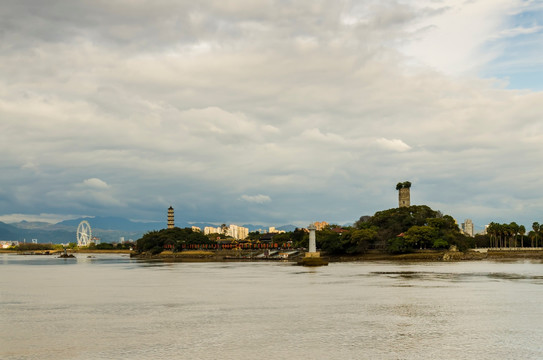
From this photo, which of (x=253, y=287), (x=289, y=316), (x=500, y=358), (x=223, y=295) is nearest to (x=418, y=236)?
(x=253, y=287)

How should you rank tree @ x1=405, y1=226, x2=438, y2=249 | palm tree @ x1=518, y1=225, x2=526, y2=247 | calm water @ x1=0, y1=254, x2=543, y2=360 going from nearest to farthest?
calm water @ x1=0, y1=254, x2=543, y2=360
tree @ x1=405, y1=226, x2=438, y2=249
palm tree @ x1=518, y1=225, x2=526, y2=247

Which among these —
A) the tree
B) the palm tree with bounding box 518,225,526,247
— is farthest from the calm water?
the palm tree with bounding box 518,225,526,247

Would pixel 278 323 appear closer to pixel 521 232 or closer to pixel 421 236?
pixel 421 236

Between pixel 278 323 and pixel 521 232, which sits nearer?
pixel 278 323

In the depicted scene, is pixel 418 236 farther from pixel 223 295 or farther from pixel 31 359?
pixel 31 359

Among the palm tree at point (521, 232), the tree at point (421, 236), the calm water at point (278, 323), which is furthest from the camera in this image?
the palm tree at point (521, 232)

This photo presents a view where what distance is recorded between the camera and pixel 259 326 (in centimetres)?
3244

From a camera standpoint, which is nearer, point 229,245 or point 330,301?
point 330,301

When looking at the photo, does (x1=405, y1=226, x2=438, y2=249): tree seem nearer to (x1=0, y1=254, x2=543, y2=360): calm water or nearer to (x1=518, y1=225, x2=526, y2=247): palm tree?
(x1=518, y1=225, x2=526, y2=247): palm tree

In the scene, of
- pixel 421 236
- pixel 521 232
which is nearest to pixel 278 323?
pixel 421 236

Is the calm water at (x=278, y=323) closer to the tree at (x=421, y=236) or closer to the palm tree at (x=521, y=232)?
the tree at (x=421, y=236)

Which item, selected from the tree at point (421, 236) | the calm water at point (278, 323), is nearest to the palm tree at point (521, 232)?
the tree at point (421, 236)

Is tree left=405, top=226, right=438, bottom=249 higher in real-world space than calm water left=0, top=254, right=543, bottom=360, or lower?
higher

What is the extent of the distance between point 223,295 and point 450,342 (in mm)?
27660
